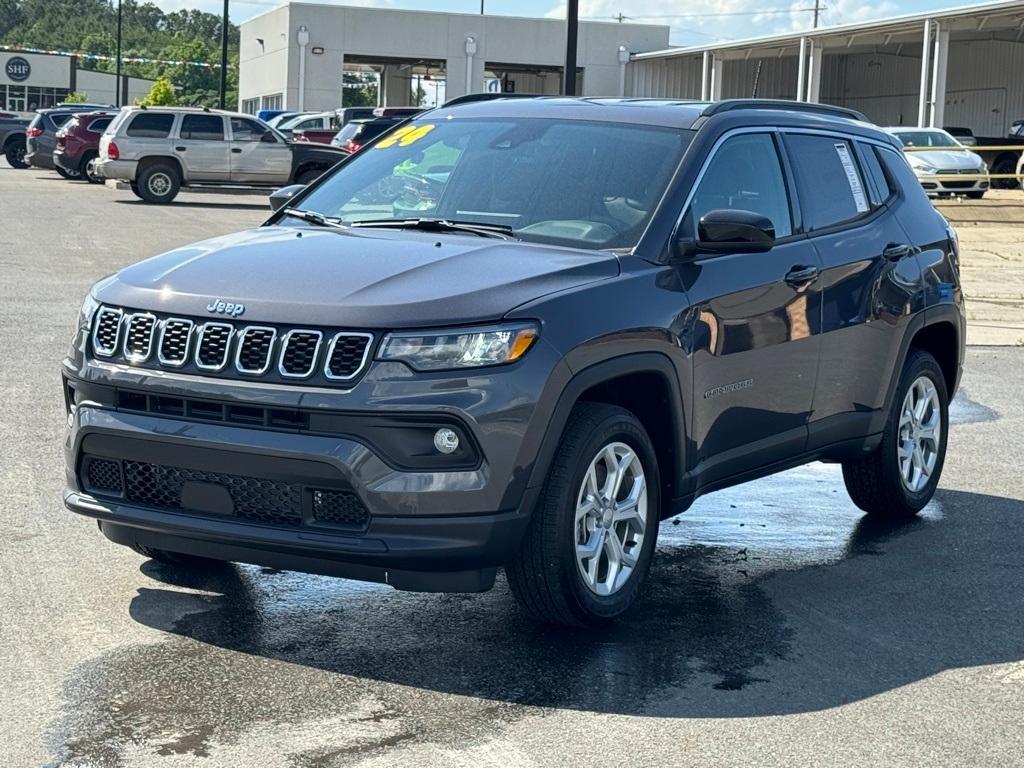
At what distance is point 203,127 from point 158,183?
143cm

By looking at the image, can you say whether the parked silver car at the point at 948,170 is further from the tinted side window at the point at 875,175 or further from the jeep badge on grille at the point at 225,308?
the jeep badge on grille at the point at 225,308

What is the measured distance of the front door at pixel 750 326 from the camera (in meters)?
5.73

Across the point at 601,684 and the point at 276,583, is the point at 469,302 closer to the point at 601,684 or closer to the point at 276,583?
the point at 601,684

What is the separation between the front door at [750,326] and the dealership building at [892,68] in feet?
123

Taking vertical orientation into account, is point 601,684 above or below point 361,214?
below

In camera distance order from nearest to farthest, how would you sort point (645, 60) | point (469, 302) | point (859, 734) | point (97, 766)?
point (97, 766)
point (859, 734)
point (469, 302)
point (645, 60)

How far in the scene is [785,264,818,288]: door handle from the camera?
6.25 metres

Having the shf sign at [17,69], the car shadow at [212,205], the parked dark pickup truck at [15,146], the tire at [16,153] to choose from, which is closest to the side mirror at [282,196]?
the car shadow at [212,205]

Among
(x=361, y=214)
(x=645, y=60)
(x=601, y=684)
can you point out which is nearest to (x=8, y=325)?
(x=361, y=214)

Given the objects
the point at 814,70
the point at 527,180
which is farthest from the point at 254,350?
the point at 814,70

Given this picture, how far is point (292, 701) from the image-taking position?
4.56 meters

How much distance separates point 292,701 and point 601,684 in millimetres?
951

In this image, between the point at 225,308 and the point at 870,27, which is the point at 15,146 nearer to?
the point at 870,27

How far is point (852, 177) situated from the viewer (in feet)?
23.1
